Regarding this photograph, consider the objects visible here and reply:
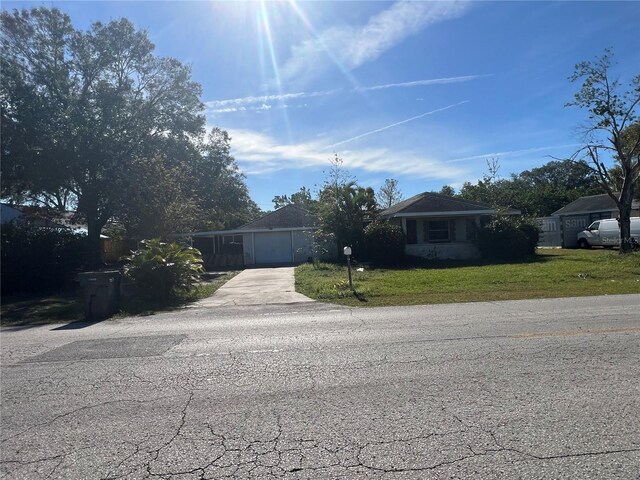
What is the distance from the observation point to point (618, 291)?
13.5 m

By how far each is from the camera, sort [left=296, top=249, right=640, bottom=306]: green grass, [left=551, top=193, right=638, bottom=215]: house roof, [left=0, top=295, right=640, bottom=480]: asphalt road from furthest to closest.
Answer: [left=551, top=193, right=638, bottom=215]: house roof < [left=296, top=249, right=640, bottom=306]: green grass < [left=0, top=295, right=640, bottom=480]: asphalt road

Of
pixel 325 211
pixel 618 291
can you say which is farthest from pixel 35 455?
pixel 325 211

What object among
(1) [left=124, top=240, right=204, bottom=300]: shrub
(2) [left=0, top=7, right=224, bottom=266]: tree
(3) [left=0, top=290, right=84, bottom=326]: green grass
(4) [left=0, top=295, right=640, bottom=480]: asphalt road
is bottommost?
(4) [left=0, top=295, right=640, bottom=480]: asphalt road

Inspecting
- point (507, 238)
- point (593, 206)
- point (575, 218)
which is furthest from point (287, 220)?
point (593, 206)

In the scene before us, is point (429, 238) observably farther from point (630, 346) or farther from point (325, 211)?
point (630, 346)

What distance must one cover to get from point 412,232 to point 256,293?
47.6 ft

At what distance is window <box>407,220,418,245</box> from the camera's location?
28.4 meters

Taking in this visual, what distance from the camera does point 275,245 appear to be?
33.5 m

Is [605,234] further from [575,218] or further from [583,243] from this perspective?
[575,218]

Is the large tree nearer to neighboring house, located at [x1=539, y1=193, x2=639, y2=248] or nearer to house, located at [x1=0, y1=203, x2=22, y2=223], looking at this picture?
house, located at [x1=0, y1=203, x2=22, y2=223]

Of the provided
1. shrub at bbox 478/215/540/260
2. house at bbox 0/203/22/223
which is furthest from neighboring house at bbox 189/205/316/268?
shrub at bbox 478/215/540/260

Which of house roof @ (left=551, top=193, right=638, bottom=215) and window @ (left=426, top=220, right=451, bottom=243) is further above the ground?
house roof @ (left=551, top=193, right=638, bottom=215)

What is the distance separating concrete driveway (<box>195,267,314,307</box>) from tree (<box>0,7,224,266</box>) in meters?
7.15

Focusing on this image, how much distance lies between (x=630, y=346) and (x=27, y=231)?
21350mm
